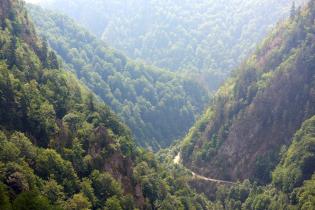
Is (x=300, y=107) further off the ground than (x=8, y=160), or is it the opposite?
(x=300, y=107)

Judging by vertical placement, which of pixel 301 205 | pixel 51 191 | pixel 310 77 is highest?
pixel 310 77

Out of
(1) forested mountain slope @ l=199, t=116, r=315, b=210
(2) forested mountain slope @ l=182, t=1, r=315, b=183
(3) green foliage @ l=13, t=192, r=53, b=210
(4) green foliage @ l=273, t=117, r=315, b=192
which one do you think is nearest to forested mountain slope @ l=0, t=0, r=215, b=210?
(3) green foliage @ l=13, t=192, r=53, b=210

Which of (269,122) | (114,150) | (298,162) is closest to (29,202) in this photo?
(114,150)

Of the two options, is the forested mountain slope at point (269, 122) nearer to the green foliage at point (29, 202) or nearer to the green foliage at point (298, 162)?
the green foliage at point (298, 162)

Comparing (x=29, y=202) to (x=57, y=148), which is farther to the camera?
(x=57, y=148)

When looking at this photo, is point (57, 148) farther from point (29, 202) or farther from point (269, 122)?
point (269, 122)

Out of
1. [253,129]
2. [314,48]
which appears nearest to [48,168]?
[253,129]

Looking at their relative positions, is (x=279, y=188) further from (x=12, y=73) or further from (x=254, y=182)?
(x=12, y=73)

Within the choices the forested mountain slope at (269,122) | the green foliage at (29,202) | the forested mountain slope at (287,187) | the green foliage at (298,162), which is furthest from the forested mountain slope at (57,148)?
the forested mountain slope at (269,122)
